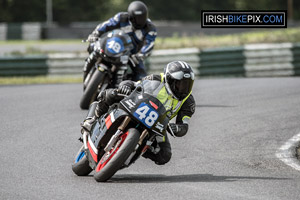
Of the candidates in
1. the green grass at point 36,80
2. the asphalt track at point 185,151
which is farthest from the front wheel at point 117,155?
the green grass at point 36,80

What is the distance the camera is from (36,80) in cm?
1766

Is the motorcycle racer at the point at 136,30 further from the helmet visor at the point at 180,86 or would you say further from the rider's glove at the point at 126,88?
the helmet visor at the point at 180,86

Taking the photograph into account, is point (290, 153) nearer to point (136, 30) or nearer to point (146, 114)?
point (146, 114)

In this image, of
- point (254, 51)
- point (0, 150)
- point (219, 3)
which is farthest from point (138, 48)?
point (219, 3)

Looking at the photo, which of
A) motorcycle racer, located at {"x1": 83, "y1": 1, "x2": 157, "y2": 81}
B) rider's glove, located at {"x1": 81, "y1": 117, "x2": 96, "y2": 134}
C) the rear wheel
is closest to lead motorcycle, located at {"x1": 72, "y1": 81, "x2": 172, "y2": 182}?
the rear wheel

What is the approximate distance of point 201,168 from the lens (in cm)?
802

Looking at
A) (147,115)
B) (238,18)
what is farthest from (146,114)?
(238,18)

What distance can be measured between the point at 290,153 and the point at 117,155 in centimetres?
306

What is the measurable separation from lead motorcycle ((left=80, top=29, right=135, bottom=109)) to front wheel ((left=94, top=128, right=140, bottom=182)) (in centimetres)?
474

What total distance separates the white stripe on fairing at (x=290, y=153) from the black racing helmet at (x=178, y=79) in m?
1.76

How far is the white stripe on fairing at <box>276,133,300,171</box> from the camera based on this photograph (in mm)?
8320

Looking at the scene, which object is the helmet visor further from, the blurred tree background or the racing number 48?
the blurred tree background

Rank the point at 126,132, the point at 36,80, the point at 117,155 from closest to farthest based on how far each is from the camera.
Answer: the point at 117,155 → the point at 126,132 → the point at 36,80

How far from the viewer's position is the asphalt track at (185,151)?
22.1 ft
